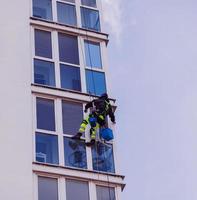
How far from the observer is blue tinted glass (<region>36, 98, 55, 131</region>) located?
61.9 feet

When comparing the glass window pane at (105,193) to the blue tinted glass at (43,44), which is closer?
the glass window pane at (105,193)

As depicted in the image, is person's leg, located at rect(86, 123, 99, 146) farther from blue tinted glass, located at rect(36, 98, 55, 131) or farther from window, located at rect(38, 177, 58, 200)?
window, located at rect(38, 177, 58, 200)

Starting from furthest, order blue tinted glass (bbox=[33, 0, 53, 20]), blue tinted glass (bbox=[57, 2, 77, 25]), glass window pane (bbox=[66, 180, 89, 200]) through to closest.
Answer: blue tinted glass (bbox=[57, 2, 77, 25]) < blue tinted glass (bbox=[33, 0, 53, 20]) < glass window pane (bbox=[66, 180, 89, 200])

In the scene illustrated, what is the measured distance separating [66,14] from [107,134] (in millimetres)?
5196

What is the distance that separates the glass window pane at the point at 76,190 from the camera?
17.6 meters

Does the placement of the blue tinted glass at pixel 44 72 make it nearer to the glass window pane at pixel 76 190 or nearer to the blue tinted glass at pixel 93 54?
the blue tinted glass at pixel 93 54

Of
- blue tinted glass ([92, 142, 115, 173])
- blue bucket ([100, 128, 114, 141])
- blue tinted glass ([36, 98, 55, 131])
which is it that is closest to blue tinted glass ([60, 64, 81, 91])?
blue tinted glass ([36, 98, 55, 131])

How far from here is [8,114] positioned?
60.6ft

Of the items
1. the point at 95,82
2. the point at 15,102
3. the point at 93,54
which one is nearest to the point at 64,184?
the point at 15,102

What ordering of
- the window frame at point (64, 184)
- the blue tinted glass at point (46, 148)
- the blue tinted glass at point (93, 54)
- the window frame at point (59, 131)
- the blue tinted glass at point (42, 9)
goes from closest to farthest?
the window frame at point (64, 184)
the blue tinted glass at point (46, 148)
the window frame at point (59, 131)
the blue tinted glass at point (93, 54)
the blue tinted glass at point (42, 9)

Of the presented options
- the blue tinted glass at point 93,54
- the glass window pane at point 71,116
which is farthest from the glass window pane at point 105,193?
the blue tinted glass at point 93,54

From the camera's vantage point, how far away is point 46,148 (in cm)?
1842

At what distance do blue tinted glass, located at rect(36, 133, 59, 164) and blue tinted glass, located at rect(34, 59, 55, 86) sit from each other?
79.9 inches

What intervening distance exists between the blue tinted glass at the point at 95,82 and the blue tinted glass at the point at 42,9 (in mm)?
2556
